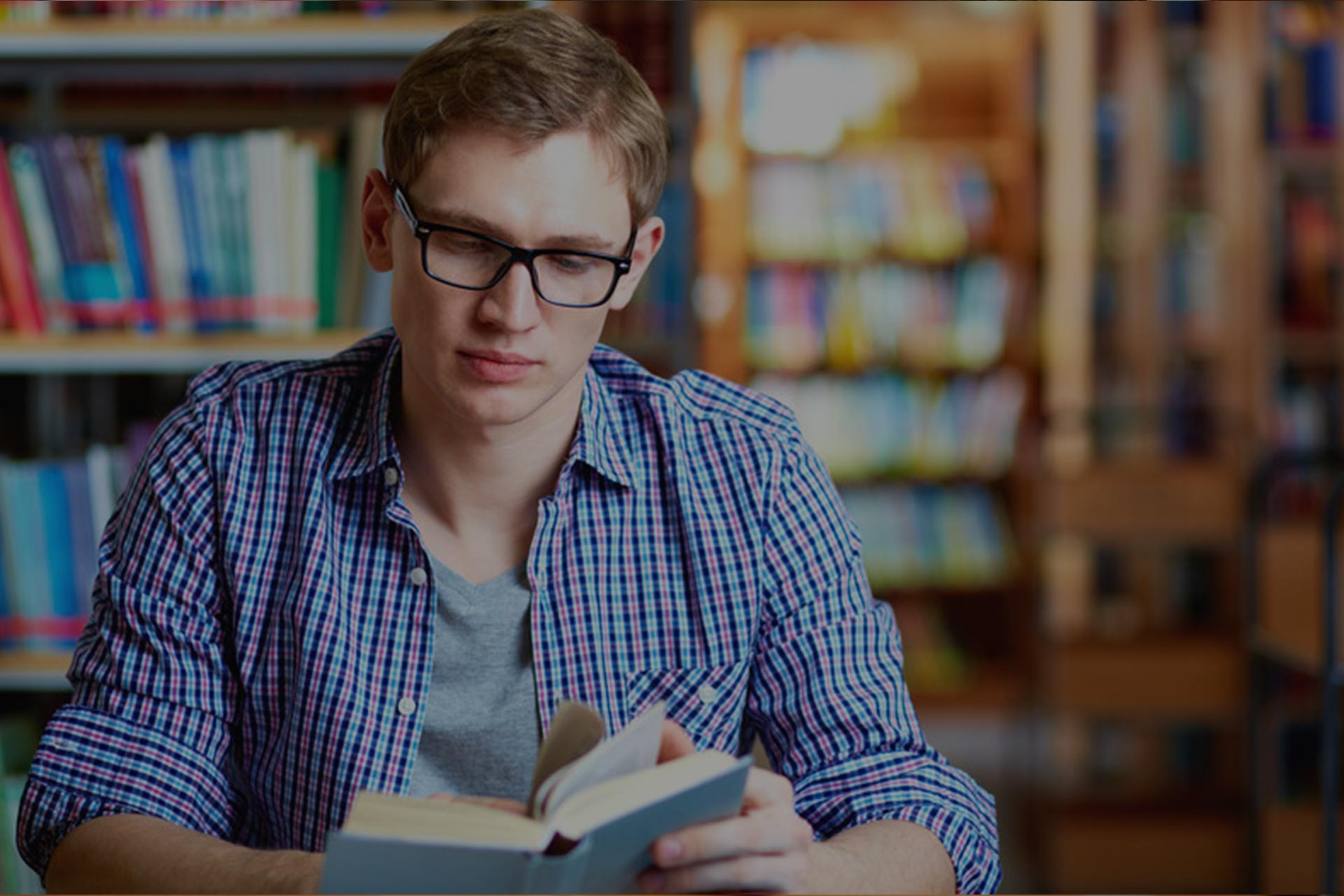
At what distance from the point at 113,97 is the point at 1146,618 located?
2.77m

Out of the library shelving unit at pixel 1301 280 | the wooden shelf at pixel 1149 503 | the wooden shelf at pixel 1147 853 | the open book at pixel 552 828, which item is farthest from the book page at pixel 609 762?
the library shelving unit at pixel 1301 280

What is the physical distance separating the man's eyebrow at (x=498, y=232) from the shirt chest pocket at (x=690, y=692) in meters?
0.36

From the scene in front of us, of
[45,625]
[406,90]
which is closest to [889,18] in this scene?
[45,625]

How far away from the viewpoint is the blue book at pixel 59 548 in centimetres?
205

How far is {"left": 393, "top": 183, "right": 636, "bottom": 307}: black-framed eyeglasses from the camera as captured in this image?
1.12 m

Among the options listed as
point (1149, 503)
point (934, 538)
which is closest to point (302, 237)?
point (1149, 503)

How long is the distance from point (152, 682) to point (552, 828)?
20.2 inches

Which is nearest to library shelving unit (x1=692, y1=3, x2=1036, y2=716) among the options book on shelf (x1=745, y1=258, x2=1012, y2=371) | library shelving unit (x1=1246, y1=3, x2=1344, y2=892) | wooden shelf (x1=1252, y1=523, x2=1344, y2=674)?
book on shelf (x1=745, y1=258, x2=1012, y2=371)

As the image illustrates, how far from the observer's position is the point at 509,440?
1.25 m

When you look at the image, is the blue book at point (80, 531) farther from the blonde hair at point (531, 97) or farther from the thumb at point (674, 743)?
the thumb at point (674, 743)

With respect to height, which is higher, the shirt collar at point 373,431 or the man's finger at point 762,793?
the shirt collar at point 373,431

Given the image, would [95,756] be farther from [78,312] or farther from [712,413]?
[78,312]

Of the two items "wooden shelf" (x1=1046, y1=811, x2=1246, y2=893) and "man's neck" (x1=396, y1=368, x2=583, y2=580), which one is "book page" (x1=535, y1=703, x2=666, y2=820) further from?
"wooden shelf" (x1=1046, y1=811, x2=1246, y2=893)

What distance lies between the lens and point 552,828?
823mm
